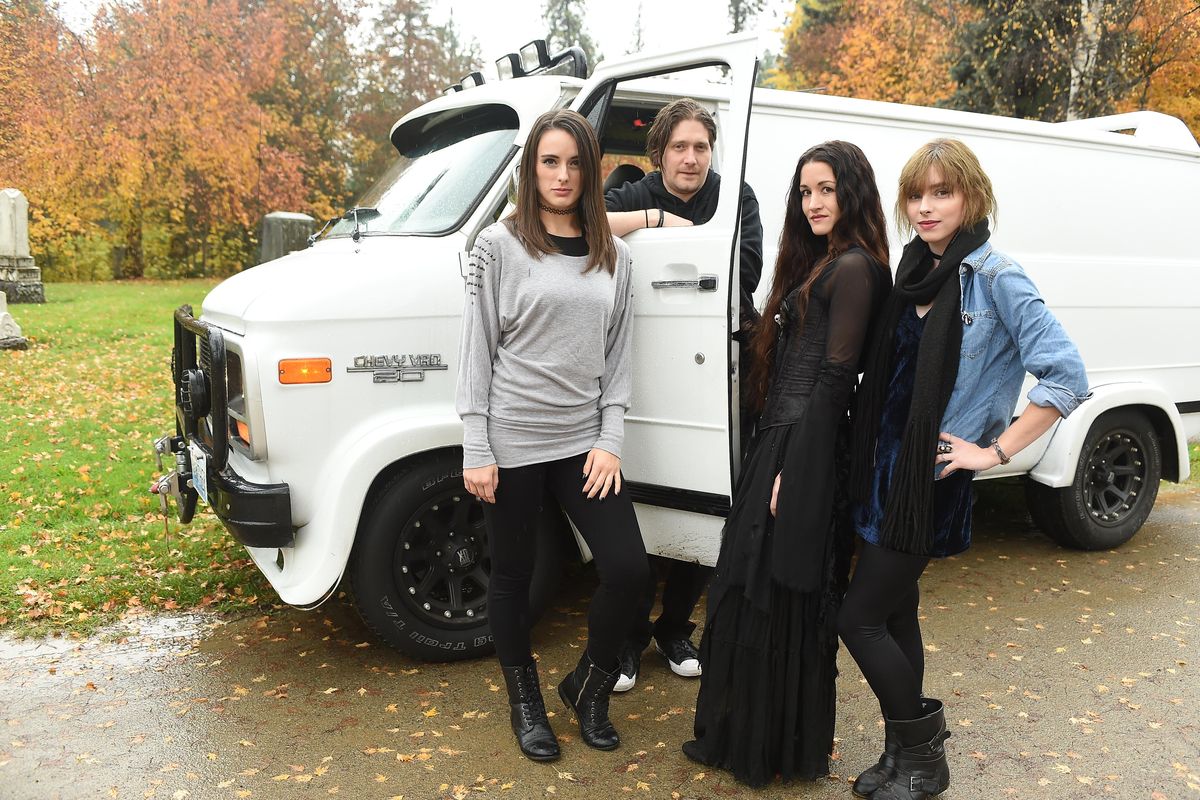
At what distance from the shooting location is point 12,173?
1972cm

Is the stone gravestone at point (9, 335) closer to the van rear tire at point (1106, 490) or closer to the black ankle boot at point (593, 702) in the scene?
the black ankle boot at point (593, 702)

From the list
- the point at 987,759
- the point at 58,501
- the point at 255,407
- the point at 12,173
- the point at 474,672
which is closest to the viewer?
the point at 987,759

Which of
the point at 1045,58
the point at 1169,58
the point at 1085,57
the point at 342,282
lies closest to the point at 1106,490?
the point at 342,282

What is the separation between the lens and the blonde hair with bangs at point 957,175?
263cm

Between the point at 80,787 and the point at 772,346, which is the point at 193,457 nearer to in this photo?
the point at 80,787

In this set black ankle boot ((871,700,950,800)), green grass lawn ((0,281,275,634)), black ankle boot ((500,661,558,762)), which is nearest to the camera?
black ankle boot ((871,700,950,800))

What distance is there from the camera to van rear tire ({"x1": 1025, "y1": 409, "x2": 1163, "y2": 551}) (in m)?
5.40

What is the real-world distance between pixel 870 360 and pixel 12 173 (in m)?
21.9

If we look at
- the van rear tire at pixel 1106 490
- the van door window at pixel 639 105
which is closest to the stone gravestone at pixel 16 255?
the van door window at pixel 639 105

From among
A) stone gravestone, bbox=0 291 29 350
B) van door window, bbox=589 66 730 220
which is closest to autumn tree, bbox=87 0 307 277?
stone gravestone, bbox=0 291 29 350

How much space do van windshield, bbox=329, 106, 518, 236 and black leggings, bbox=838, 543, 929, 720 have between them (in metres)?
2.16

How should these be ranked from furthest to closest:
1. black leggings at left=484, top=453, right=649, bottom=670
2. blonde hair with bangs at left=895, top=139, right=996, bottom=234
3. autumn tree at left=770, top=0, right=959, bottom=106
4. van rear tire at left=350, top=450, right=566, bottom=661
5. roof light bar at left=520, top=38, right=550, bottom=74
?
autumn tree at left=770, top=0, right=959, bottom=106, roof light bar at left=520, top=38, right=550, bottom=74, van rear tire at left=350, top=450, right=566, bottom=661, black leggings at left=484, top=453, right=649, bottom=670, blonde hair with bangs at left=895, top=139, right=996, bottom=234

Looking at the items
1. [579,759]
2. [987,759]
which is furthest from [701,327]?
[987,759]

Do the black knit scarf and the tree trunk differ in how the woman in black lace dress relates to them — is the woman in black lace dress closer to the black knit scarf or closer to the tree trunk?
the black knit scarf
